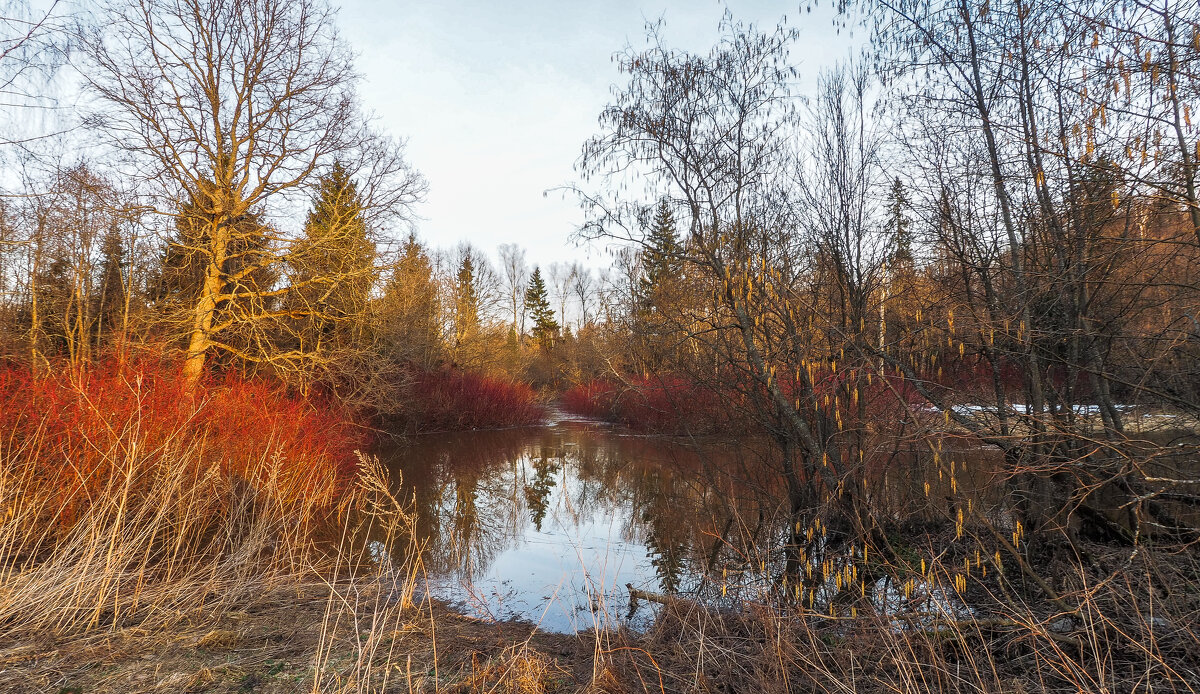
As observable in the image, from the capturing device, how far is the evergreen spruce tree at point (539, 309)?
152 feet

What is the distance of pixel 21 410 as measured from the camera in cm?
548

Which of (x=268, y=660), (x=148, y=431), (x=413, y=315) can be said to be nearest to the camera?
(x=268, y=660)

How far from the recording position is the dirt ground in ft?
10.3

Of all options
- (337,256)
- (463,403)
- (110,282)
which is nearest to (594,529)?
(337,256)

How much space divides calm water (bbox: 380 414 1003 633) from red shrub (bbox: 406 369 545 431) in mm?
4455

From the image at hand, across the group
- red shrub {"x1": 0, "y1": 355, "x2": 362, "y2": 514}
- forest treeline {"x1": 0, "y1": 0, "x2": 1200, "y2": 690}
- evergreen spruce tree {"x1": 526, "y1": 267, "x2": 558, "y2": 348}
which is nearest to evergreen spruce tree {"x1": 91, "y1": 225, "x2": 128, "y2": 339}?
forest treeline {"x1": 0, "y1": 0, "x2": 1200, "y2": 690}

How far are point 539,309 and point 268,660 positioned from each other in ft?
145

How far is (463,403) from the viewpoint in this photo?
63.6 feet

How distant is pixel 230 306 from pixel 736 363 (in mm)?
9480

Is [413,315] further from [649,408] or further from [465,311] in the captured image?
[649,408]

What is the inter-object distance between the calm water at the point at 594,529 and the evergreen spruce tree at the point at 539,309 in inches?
1282

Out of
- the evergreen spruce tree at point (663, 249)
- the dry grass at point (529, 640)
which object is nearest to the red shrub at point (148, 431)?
the dry grass at point (529, 640)

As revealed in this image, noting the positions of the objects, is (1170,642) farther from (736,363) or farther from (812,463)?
(736,363)

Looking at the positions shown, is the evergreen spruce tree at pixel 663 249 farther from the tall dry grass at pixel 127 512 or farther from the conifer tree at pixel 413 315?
the conifer tree at pixel 413 315
